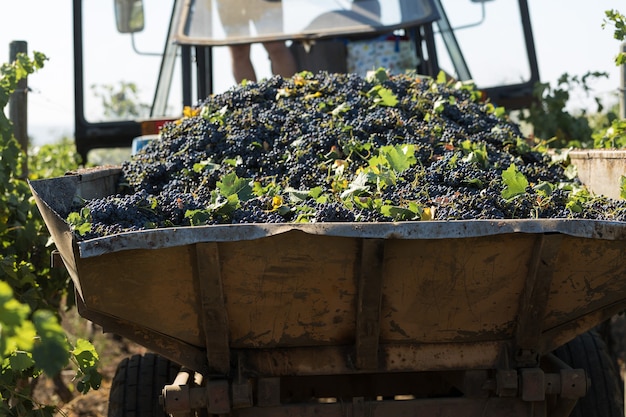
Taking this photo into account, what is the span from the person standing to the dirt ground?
1.70 meters

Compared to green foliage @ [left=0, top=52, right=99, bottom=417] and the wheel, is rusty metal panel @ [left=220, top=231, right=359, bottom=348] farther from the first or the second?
green foliage @ [left=0, top=52, right=99, bottom=417]

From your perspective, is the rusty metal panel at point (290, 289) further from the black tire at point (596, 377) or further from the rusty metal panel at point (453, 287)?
the black tire at point (596, 377)

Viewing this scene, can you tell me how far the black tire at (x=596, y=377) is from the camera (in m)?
3.25

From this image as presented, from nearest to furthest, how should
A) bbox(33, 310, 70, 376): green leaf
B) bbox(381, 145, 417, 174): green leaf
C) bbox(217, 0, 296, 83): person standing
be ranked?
bbox(33, 310, 70, 376): green leaf, bbox(381, 145, 417, 174): green leaf, bbox(217, 0, 296, 83): person standing

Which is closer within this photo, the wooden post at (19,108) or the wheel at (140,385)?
the wheel at (140,385)

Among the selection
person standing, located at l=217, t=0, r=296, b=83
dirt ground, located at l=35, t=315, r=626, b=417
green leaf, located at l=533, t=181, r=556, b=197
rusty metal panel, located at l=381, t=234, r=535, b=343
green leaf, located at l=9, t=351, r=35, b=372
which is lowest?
dirt ground, located at l=35, t=315, r=626, b=417

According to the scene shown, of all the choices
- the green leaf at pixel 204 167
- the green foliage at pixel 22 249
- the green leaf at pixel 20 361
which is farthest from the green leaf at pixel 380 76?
the green leaf at pixel 20 361

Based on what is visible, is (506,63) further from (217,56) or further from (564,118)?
(217,56)

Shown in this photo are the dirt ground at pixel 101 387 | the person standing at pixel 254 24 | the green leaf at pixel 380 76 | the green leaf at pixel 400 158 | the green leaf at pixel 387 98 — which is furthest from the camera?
the person standing at pixel 254 24

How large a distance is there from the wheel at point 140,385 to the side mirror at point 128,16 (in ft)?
8.14

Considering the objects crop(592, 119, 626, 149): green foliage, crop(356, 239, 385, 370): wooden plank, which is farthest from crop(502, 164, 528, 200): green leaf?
crop(592, 119, 626, 149): green foliage

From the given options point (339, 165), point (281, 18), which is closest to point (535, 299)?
point (339, 165)

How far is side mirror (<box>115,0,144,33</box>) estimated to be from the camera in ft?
17.3

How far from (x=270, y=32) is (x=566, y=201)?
2.54 metres
